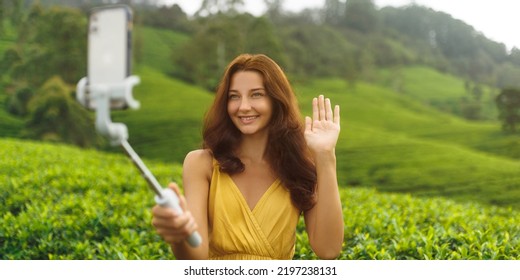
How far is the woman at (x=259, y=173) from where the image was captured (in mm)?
1969

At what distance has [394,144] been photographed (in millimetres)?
15664

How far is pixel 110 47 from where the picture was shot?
1252 millimetres

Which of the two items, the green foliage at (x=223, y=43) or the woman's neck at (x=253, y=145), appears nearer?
the woman's neck at (x=253, y=145)

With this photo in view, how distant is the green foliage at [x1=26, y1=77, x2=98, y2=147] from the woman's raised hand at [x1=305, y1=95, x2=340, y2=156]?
12.1 meters

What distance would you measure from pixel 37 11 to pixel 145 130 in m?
4.37

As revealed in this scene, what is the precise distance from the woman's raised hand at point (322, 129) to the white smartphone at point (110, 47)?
811mm

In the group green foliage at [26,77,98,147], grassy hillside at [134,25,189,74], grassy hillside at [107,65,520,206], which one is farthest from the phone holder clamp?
grassy hillside at [134,25,189,74]

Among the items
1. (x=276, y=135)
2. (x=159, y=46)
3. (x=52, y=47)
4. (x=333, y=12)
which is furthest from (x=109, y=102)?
(x=333, y=12)

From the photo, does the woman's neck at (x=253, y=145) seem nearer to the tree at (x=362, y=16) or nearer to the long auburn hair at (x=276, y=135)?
the long auburn hair at (x=276, y=135)

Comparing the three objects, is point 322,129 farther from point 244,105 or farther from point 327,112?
point 244,105

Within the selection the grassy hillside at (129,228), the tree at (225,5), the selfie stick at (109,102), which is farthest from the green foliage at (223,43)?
the selfie stick at (109,102)

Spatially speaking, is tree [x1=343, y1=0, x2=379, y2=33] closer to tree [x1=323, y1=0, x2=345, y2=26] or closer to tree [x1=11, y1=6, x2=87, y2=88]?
tree [x1=323, y1=0, x2=345, y2=26]
